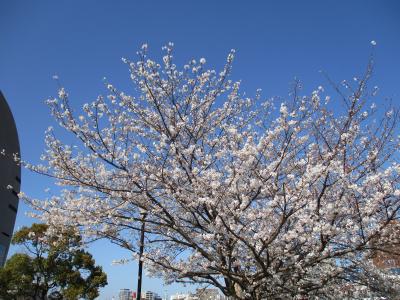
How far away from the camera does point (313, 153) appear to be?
788 centimetres

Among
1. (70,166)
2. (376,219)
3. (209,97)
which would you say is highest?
(209,97)

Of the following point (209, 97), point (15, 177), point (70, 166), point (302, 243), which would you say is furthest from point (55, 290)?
point (15, 177)

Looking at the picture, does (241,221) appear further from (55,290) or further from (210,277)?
(55,290)

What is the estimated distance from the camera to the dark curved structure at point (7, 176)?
139 feet

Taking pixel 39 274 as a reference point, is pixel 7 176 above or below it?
above

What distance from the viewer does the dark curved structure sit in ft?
139

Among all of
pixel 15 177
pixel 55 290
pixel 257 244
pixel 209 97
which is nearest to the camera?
pixel 257 244

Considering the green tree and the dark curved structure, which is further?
the dark curved structure

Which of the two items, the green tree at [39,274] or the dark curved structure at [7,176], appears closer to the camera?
the green tree at [39,274]

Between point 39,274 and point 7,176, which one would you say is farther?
point 7,176

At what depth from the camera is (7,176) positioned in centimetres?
4406

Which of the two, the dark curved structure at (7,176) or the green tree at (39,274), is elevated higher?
the dark curved structure at (7,176)

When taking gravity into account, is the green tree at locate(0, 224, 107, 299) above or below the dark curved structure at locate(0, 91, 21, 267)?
below

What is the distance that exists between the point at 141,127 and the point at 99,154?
1465 millimetres
